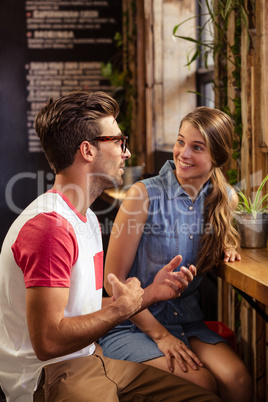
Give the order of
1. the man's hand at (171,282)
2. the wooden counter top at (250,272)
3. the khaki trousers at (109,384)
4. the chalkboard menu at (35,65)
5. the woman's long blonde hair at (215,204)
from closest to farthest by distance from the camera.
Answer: the khaki trousers at (109,384) < the wooden counter top at (250,272) < the man's hand at (171,282) < the woman's long blonde hair at (215,204) < the chalkboard menu at (35,65)

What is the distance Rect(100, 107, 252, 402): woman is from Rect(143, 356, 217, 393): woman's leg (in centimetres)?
3

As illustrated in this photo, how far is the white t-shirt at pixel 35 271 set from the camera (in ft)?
4.47

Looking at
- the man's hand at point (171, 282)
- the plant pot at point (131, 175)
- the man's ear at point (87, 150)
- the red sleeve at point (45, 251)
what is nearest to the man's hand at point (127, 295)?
the red sleeve at point (45, 251)

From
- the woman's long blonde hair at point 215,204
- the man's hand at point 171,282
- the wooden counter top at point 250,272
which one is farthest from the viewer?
the woman's long blonde hair at point 215,204

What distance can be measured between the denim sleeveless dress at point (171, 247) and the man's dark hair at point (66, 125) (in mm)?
605

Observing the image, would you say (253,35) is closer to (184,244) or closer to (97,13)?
(184,244)

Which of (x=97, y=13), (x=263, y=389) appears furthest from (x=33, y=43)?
(x=263, y=389)

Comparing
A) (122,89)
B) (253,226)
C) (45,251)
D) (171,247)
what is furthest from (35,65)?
(45,251)

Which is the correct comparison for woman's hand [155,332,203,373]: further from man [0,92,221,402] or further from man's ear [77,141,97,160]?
man's ear [77,141,97,160]

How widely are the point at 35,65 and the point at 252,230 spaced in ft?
12.0

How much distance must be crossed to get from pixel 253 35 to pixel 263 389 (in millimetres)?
1779

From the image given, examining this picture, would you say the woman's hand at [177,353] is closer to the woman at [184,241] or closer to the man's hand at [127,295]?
the woman at [184,241]

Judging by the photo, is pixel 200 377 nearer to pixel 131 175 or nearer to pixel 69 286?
pixel 69 286

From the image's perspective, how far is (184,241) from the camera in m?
2.19
